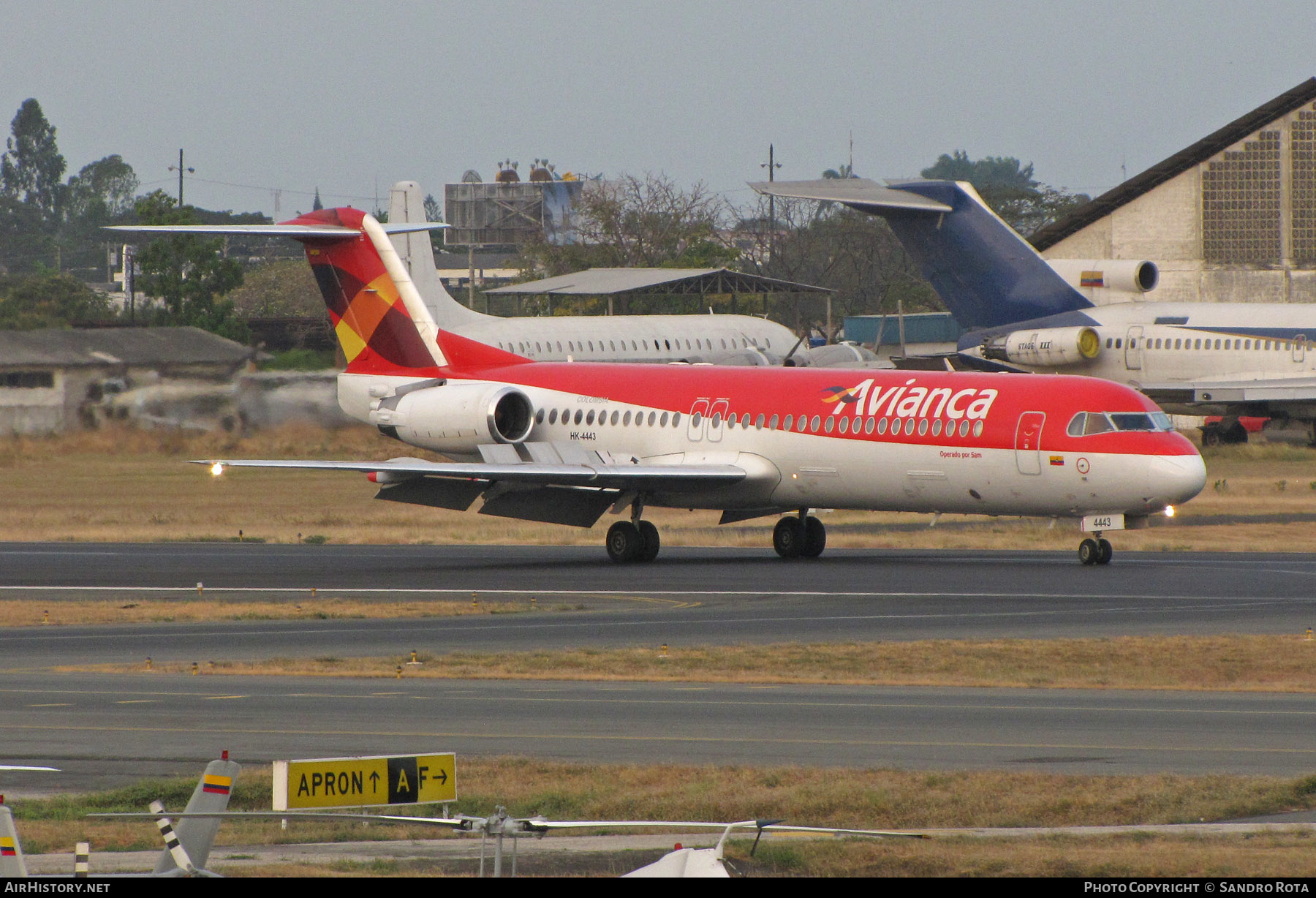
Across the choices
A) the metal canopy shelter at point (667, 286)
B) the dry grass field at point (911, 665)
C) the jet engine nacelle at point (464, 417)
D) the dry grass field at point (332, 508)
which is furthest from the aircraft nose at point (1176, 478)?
the metal canopy shelter at point (667, 286)

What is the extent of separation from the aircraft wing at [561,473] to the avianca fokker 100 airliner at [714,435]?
0.17 ft

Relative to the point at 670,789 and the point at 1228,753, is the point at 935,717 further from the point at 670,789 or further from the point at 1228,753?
the point at 670,789

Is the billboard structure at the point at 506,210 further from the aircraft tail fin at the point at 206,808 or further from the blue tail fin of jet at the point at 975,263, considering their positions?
the aircraft tail fin at the point at 206,808

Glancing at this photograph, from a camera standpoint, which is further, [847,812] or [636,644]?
[636,644]

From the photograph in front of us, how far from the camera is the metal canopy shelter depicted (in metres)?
82.9

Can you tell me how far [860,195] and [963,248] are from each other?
14.6 feet

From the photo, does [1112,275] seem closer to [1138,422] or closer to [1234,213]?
[1234,213]

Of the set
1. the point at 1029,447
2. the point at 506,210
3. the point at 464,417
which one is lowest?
the point at 1029,447

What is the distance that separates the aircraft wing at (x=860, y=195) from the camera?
53.3 meters

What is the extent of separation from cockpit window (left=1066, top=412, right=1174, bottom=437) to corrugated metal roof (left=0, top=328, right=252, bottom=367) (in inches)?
1200

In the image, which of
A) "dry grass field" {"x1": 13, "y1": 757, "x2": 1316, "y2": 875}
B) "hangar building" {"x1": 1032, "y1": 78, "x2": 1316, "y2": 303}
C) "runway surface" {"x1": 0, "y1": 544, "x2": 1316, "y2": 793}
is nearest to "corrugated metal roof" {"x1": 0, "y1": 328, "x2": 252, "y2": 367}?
"runway surface" {"x1": 0, "y1": 544, "x2": 1316, "y2": 793}

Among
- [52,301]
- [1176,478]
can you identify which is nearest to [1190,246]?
[1176,478]

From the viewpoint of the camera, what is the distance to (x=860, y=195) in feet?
176

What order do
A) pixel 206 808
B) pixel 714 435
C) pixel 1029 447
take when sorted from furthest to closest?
pixel 714 435, pixel 1029 447, pixel 206 808
